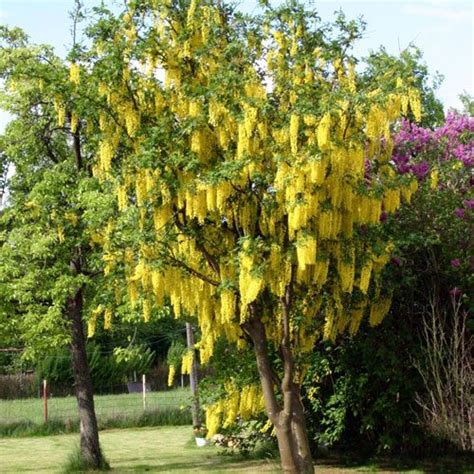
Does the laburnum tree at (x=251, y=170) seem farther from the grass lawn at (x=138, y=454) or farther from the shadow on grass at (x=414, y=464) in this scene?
the grass lawn at (x=138, y=454)

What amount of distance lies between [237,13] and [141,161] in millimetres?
2000

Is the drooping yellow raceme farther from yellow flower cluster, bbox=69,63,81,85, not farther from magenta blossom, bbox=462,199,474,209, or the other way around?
magenta blossom, bbox=462,199,474,209

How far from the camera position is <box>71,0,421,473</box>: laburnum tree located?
8844mm

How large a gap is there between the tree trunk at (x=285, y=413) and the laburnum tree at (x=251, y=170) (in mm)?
20

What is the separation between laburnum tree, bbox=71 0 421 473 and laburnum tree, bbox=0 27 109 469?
1.93 meters

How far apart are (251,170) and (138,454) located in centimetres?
775

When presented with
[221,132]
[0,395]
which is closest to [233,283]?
[221,132]

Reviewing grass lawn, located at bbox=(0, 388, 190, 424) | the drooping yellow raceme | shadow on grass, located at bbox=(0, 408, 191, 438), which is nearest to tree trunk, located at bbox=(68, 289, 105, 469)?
the drooping yellow raceme

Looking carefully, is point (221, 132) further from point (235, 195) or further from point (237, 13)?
point (237, 13)

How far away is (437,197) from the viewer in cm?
1175

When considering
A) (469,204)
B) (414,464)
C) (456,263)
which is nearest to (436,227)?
(469,204)

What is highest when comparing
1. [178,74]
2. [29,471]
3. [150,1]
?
[150,1]

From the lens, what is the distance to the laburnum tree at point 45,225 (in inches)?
485

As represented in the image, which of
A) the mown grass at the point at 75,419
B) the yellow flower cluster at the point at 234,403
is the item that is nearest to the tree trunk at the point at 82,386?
the yellow flower cluster at the point at 234,403
